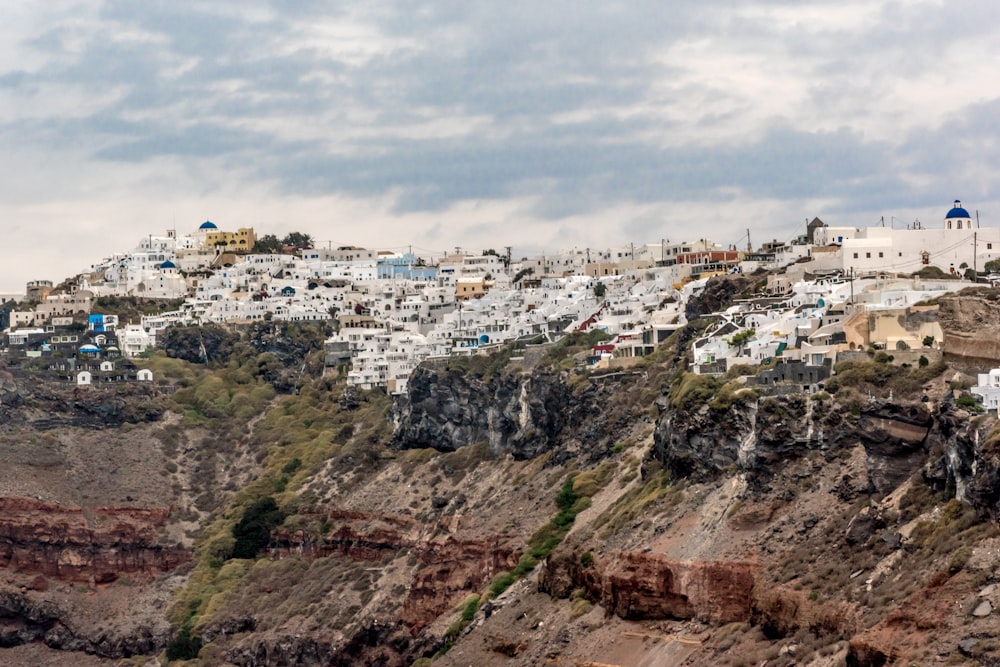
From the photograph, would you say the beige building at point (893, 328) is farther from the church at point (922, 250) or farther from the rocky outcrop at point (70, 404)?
the rocky outcrop at point (70, 404)

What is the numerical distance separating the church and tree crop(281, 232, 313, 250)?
76.8 m

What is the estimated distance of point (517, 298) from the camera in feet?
471

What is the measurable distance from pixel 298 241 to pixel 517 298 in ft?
155

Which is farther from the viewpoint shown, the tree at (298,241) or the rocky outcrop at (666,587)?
the tree at (298,241)

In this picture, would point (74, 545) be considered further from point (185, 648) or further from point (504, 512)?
point (504, 512)

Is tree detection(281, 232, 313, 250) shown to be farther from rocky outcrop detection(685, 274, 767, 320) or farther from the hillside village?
rocky outcrop detection(685, 274, 767, 320)

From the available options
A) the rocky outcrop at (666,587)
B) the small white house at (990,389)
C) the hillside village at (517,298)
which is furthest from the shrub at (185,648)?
the small white house at (990,389)

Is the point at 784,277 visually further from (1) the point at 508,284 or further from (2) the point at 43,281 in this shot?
(2) the point at 43,281

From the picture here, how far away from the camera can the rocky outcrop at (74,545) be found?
418 ft

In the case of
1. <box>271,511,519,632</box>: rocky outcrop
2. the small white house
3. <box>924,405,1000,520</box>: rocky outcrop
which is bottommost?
<box>271,511,519,632</box>: rocky outcrop

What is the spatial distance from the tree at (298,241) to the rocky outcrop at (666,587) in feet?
336

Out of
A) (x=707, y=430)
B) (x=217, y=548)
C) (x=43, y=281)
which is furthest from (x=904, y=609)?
(x=43, y=281)

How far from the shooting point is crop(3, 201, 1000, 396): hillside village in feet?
303

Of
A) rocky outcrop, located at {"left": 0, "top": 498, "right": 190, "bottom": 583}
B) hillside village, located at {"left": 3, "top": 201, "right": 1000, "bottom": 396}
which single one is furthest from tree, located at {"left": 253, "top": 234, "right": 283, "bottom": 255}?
rocky outcrop, located at {"left": 0, "top": 498, "right": 190, "bottom": 583}
